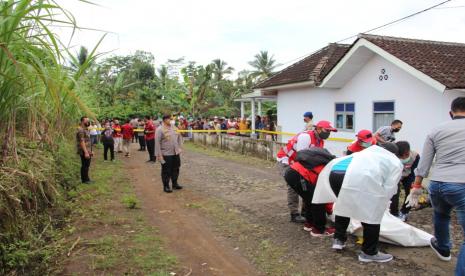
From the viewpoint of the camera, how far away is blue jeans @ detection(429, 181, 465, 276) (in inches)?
142

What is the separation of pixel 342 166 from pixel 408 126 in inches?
308

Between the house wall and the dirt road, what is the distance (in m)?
4.40

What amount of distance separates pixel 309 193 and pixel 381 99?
8.24 meters

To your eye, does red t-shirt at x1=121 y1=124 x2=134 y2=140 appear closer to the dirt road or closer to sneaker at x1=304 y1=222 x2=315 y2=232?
the dirt road

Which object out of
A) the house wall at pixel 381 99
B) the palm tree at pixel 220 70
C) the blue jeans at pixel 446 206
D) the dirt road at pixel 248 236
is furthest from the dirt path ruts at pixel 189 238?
the palm tree at pixel 220 70

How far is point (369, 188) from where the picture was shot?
4.14 metres

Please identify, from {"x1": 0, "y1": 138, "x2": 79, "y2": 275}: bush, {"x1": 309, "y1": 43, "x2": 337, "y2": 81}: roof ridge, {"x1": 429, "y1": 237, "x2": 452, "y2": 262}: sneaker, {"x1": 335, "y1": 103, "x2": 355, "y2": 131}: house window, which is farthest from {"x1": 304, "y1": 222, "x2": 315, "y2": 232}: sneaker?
{"x1": 309, "y1": 43, "x2": 337, "y2": 81}: roof ridge

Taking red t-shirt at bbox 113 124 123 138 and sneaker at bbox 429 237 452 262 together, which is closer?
sneaker at bbox 429 237 452 262

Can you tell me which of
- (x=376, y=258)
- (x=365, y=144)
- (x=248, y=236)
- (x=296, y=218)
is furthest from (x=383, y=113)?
(x=376, y=258)

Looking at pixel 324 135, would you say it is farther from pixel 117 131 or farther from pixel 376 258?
pixel 117 131

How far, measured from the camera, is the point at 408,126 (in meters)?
11.3

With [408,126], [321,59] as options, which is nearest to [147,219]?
[408,126]

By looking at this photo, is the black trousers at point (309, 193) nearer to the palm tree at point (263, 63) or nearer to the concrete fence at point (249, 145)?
the concrete fence at point (249, 145)

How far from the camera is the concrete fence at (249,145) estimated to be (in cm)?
1339
